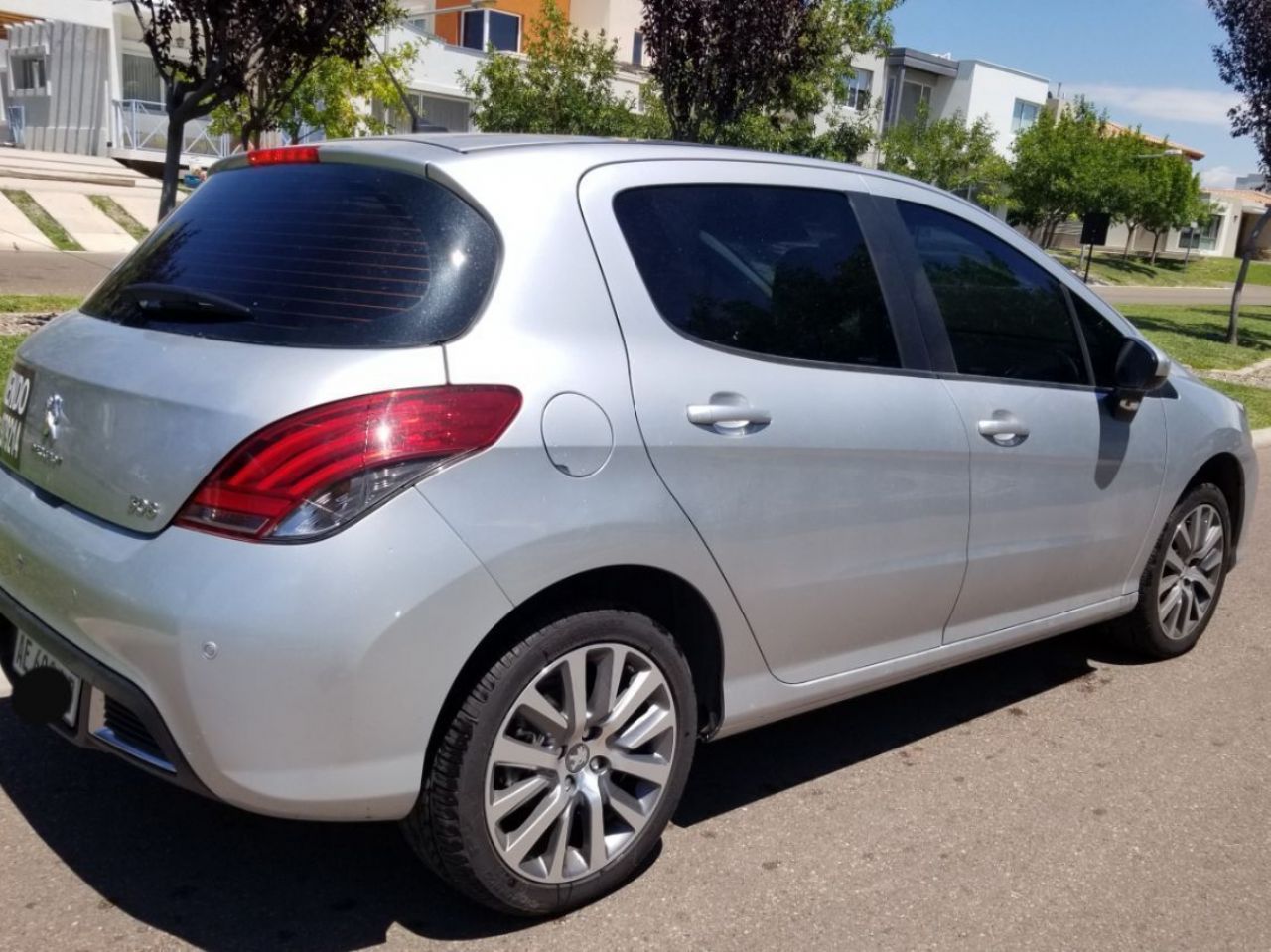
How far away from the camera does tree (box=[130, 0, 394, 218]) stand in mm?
9891

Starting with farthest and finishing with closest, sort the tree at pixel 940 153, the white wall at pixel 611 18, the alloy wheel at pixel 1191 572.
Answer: the white wall at pixel 611 18, the tree at pixel 940 153, the alloy wheel at pixel 1191 572

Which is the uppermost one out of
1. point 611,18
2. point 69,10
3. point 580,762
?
point 611,18

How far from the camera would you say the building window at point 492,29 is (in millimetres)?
38250

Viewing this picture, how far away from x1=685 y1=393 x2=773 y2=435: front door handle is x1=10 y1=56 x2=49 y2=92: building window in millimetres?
33893

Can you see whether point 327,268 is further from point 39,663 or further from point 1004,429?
point 1004,429

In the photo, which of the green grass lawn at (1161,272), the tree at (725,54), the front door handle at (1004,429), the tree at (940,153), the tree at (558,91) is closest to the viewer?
the front door handle at (1004,429)

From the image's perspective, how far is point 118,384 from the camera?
279 centimetres

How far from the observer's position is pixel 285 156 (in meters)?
3.28

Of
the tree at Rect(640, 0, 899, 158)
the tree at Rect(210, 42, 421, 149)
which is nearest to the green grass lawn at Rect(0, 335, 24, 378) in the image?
the tree at Rect(640, 0, 899, 158)

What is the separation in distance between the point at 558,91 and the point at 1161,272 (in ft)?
134

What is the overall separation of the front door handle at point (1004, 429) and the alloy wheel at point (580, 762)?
1392mm

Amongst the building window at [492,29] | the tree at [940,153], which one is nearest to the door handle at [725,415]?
the tree at [940,153]

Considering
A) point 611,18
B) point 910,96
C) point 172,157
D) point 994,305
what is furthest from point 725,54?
point 910,96

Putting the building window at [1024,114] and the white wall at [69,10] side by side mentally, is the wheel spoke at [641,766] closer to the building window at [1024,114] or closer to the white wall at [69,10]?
the white wall at [69,10]
